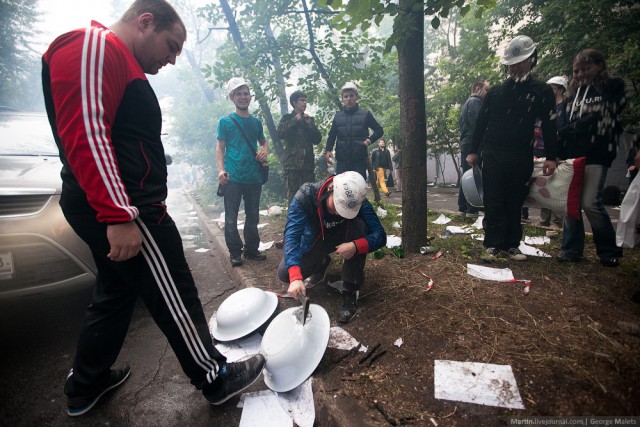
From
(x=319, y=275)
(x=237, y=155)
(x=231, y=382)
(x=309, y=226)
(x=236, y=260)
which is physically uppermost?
(x=237, y=155)

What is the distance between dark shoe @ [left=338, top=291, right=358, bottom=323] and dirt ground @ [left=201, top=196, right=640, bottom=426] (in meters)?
0.07

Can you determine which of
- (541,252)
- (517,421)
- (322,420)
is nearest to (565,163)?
(541,252)

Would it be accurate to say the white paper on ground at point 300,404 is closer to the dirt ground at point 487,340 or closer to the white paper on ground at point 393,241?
the dirt ground at point 487,340

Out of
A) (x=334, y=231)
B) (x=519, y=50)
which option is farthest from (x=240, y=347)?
(x=519, y=50)

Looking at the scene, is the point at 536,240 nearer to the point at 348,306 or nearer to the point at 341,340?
the point at 348,306

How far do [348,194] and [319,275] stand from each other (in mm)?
1168

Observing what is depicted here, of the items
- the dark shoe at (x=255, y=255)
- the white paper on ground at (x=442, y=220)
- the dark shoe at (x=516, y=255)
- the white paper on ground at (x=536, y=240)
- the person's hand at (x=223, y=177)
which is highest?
the person's hand at (x=223, y=177)

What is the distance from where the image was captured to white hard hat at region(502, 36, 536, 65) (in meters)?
2.73

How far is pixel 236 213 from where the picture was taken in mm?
3850

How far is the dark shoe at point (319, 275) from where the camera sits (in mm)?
2926

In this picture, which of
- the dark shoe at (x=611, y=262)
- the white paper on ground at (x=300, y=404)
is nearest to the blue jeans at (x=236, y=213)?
the white paper on ground at (x=300, y=404)

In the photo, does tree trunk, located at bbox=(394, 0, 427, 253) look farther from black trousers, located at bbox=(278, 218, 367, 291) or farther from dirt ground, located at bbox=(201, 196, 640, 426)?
black trousers, located at bbox=(278, 218, 367, 291)

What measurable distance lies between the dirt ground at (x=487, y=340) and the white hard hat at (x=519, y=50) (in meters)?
1.94

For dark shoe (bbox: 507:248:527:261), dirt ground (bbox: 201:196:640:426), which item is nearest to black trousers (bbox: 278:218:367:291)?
dirt ground (bbox: 201:196:640:426)
